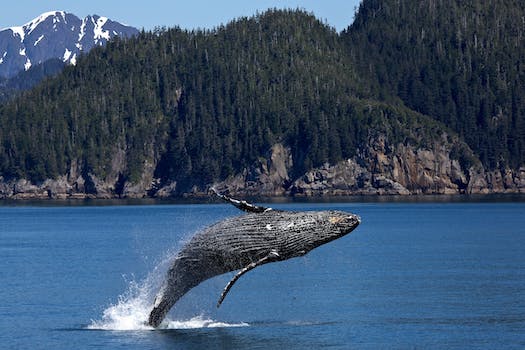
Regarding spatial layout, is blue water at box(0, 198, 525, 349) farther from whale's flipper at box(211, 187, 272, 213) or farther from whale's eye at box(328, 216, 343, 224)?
whale's eye at box(328, 216, 343, 224)

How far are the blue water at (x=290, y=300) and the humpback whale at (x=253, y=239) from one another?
3.33ft

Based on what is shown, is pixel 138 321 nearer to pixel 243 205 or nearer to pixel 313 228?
pixel 243 205

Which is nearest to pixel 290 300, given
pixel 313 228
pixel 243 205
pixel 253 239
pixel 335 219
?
pixel 253 239

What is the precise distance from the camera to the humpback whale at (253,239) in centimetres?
2992

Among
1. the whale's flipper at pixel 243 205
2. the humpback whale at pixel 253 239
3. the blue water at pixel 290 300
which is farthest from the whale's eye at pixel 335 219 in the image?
the blue water at pixel 290 300

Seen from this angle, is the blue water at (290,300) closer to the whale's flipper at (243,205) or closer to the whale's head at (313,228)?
the whale's flipper at (243,205)

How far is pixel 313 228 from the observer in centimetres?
3014

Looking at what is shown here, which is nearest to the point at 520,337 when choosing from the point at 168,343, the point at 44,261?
the point at 168,343

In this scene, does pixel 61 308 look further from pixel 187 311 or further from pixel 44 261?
pixel 44 261

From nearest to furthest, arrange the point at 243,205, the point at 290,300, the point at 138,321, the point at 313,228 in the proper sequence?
the point at 243,205 → the point at 313,228 → the point at 138,321 → the point at 290,300

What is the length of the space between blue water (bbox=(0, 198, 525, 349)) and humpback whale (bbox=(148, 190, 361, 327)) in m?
1.02

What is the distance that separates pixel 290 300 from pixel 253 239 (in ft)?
87.0

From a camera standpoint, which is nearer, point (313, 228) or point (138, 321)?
point (313, 228)

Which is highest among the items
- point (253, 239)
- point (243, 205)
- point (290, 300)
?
point (243, 205)
